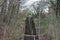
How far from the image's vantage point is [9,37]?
1991mm

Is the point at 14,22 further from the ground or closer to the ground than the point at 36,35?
further from the ground

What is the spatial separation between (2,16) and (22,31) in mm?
395

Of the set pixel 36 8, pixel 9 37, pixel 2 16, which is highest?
pixel 36 8

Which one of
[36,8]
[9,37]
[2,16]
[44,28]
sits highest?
[36,8]

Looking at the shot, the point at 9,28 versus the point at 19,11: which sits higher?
the point at 19,11

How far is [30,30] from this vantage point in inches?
78.5

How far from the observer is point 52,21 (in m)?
2.06

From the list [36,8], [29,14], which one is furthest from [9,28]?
[36,8]

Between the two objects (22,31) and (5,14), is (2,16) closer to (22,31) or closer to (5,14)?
(5,14)

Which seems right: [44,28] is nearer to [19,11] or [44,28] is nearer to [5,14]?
[19,11]

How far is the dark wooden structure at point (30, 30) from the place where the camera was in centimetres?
199

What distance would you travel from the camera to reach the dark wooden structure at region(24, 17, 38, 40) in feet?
6.52

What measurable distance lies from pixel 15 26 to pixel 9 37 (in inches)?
7.7

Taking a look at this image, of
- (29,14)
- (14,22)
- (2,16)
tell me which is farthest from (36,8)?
(2,16)
